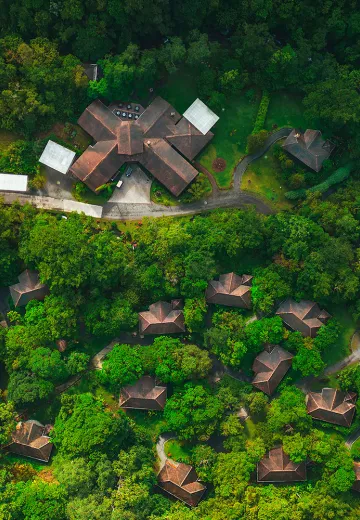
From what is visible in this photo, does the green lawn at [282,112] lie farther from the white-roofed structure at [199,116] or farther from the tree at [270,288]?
the tree at [270,288]

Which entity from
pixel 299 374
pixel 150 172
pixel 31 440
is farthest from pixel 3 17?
pixel 299 374

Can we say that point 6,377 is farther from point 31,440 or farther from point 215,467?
point 215,467

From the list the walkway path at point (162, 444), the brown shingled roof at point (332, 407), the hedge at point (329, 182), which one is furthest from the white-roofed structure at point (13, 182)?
the brown shingled roof at point (332, 407)

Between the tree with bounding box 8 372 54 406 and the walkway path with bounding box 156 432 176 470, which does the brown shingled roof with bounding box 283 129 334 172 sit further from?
the tree with bounding box 8 372 54 406

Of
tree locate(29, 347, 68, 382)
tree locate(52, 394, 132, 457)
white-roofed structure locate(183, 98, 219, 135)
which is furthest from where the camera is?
white-roofed structure locate(183, 98, 219, 135)

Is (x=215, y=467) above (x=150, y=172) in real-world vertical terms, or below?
below

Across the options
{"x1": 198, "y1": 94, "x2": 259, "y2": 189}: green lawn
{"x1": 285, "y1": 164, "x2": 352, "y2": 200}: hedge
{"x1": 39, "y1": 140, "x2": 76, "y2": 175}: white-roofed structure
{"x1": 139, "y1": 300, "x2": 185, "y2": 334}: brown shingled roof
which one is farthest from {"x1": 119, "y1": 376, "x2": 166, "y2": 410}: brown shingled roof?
{"x1": 285, "y1": 164, "x2": 352, "y2": 200}: hedge

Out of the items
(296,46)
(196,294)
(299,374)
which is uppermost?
(296,46)
